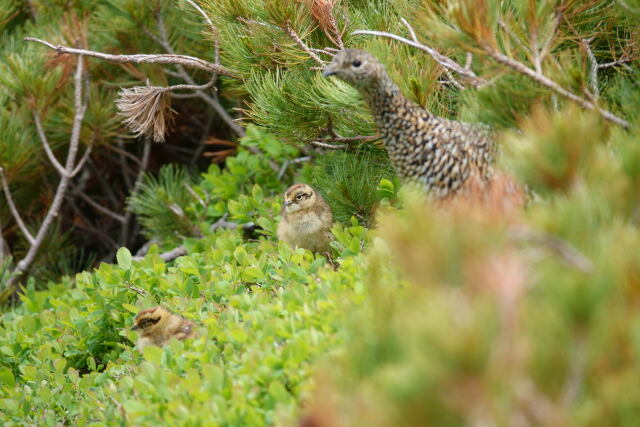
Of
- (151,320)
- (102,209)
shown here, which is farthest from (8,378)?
(102,209)

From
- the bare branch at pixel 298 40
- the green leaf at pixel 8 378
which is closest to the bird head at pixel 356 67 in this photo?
the bare branch at pixel 298 40

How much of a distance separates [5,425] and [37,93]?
9.24 ft

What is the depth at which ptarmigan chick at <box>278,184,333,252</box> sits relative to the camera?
467 cm

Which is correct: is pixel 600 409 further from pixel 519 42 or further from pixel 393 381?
pixel 519 42

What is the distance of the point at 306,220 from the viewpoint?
15.4 ft

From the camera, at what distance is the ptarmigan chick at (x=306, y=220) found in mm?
4672

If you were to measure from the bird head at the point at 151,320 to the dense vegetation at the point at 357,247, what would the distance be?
0.41 ft

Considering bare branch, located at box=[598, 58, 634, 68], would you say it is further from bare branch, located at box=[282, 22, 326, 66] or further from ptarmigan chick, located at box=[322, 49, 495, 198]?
bare branch, located at box=[282, 22, 326, 66]

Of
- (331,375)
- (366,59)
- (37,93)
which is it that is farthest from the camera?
(37,93)

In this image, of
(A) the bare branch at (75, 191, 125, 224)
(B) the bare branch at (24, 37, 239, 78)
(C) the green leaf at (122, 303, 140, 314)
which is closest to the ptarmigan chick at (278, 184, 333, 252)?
(B) the bare branch at (24, 37, 239, 78)

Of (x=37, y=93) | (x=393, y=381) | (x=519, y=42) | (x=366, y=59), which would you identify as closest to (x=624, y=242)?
(x=393, y=381)

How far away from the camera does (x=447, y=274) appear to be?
1.83 metres

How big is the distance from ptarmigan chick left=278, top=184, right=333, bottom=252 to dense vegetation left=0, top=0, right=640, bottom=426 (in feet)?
0.51

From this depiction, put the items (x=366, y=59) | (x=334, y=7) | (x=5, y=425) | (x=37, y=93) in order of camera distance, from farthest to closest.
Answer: (x=37, y=93), (x=334, y=7), (x=5, y=425), (x=366, y=59)
